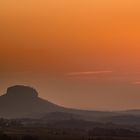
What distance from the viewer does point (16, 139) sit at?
112312 millimetres

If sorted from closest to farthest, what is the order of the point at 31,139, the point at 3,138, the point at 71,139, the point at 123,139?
the point at 3,138
the point at 31,139
the point at 71,139
the point at 123,139

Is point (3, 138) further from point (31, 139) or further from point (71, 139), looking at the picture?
point (71, 139)

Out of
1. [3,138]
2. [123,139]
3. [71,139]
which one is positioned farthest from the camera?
[123,139]

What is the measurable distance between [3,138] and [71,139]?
24766mm

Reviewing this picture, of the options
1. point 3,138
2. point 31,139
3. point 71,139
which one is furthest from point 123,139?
point 3,138

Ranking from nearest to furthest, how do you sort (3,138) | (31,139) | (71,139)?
1. (3,138)
2. (31,139)
3. (71,139)

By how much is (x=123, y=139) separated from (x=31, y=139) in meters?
34.7

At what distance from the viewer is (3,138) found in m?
110

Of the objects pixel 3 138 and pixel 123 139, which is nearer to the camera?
pixel 3 138

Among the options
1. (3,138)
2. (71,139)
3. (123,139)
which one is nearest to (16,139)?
(3,138)

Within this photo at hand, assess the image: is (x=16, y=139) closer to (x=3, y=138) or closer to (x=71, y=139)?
(x=3, y=138)

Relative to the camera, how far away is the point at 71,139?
424ft

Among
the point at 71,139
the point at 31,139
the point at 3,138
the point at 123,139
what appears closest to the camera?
the point at 3,138

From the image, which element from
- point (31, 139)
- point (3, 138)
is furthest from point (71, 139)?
point (3, 138)
